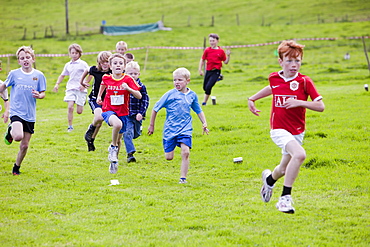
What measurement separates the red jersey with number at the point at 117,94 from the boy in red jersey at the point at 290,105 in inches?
124

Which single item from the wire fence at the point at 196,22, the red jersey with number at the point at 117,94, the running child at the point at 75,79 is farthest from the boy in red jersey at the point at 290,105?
the wire fence at the point at 196,22

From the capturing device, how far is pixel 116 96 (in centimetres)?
880

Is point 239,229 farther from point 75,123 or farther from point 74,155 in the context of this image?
point 75,123

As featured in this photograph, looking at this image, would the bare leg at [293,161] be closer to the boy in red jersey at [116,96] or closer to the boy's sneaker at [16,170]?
the boy in red jersey at [116,96]

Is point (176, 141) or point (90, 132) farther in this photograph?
point (90, 132)

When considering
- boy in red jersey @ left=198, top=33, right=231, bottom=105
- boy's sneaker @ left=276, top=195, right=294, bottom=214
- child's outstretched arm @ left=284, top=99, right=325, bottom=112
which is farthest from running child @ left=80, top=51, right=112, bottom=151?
boy in red jersey @ left=198, top=33, right=231, bottom=105

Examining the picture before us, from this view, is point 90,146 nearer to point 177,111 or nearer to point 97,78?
point 97,78

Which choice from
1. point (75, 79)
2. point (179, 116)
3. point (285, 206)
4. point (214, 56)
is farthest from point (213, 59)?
point (285, 206)

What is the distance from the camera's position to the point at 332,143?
10953 millimetres

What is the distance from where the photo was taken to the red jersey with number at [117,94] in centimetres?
871

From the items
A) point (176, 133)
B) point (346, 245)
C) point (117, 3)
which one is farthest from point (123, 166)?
point (117, 3)

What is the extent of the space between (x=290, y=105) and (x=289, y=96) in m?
0.29

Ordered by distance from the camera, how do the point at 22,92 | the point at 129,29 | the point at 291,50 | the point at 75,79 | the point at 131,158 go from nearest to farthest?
the point at 291,50 < the point at 22,92 < the point at 131,158 < the point at 75,79 < the point at 129,29

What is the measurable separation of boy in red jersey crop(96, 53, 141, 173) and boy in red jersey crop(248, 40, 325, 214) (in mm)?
3093
